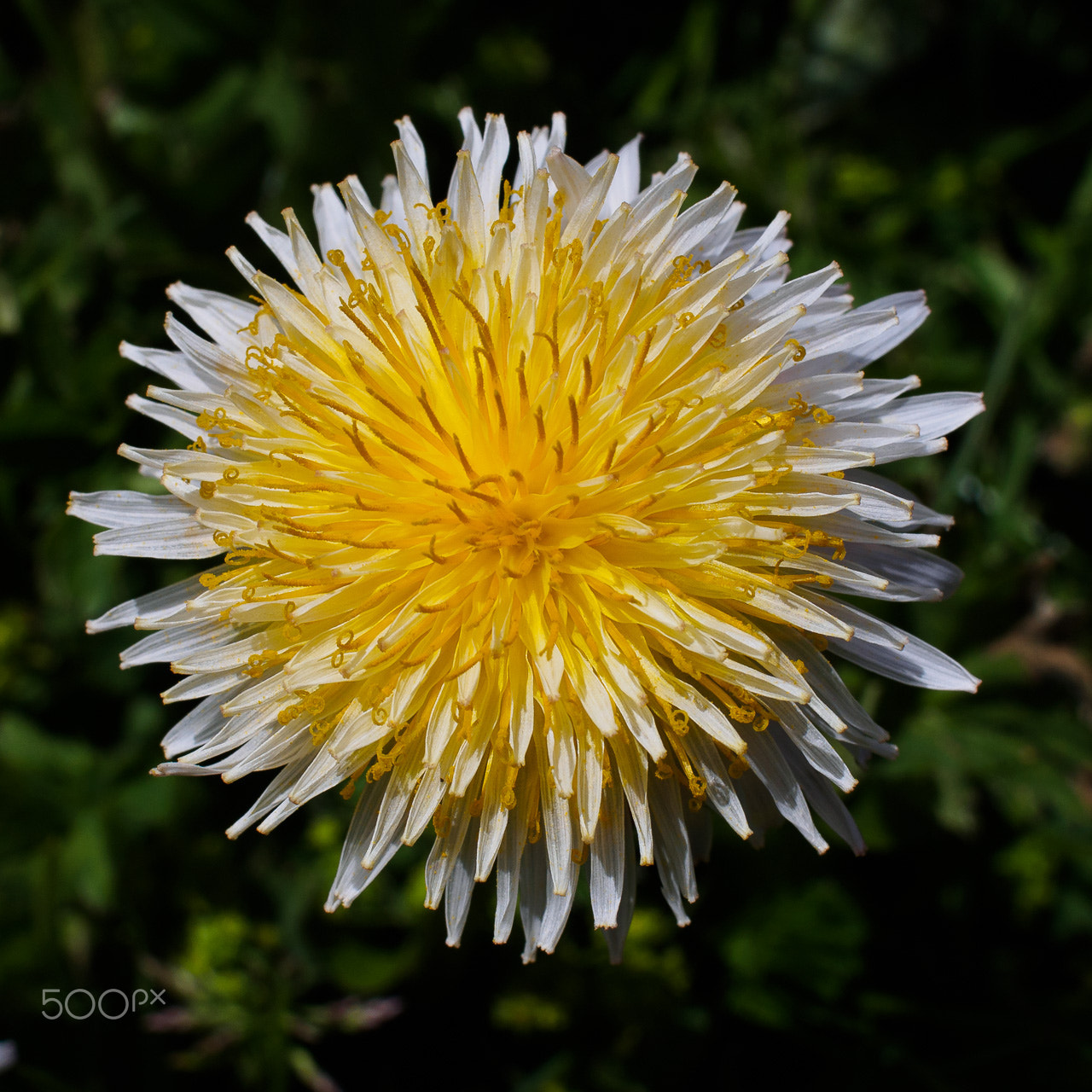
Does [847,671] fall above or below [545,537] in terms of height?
below

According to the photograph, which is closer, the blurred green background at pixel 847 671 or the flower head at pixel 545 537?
the flower head at pixel 545 537

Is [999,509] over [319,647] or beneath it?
over

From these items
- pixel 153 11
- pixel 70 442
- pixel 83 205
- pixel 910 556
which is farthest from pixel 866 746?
pixel 153 11

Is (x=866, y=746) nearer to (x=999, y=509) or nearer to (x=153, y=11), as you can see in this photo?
(x=999, y=509)

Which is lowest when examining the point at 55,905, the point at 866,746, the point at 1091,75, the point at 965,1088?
the point at 965,1088
